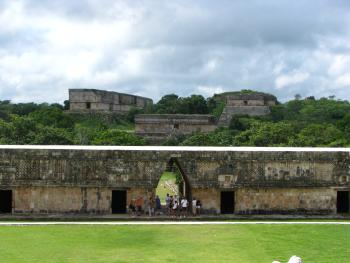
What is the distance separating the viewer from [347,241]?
12836mm

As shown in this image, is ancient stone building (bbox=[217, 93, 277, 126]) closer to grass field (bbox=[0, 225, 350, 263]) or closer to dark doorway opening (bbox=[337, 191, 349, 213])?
dark doorway opening (bbox=[337, 191, 349, 213])

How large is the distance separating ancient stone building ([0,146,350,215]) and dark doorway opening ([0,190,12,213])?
136 mm

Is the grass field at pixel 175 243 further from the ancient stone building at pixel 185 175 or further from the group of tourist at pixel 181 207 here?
the ancient stone building at pixel 185 175

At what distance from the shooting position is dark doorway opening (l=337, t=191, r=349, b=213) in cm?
1805

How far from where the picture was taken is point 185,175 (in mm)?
17094

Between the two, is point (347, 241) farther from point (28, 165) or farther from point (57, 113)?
point (57, 113)

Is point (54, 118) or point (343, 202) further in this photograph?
point (54, 118)

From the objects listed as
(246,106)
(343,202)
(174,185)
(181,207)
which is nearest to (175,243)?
(181,207)

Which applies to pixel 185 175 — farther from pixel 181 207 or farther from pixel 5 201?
pixel 5 201

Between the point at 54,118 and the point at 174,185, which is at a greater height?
the point at 54,118

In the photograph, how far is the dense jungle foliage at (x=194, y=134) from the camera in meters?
34.6

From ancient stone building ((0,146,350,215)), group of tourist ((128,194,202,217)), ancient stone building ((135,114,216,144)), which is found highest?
ancient stone building ((135,114,216,144))

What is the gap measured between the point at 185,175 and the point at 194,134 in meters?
25.8

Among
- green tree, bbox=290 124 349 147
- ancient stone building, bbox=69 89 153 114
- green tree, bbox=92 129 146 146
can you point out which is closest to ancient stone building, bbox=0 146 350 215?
green tree, bbox=290 124 349 147
